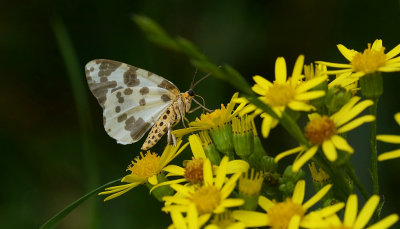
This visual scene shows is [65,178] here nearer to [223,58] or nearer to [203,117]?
[223,58]

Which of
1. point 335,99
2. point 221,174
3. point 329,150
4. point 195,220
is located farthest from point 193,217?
point 335,99

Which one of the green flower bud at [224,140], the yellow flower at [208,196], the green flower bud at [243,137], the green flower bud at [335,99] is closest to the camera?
the yellow flower at [208,196]

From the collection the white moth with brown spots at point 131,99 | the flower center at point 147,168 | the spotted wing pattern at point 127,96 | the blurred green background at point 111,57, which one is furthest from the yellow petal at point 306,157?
the blurred green background at point 111,57

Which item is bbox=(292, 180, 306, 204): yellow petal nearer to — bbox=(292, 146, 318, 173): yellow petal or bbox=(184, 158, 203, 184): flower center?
bbox=(292, 146, 318, 173): yellow petal

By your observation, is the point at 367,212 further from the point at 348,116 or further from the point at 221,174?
the point at 221,174

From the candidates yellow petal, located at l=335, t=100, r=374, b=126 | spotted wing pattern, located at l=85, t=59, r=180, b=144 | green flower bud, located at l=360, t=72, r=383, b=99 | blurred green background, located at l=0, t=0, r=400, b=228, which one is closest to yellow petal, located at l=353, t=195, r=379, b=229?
yellow petal, located at l=335, t=100, r=374, b=126

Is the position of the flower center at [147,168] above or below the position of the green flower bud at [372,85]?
below

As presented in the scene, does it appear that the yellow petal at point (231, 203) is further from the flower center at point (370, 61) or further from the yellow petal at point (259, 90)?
the flower center at point (370, 61)

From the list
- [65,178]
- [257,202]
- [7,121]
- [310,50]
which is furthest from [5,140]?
[257,202]
